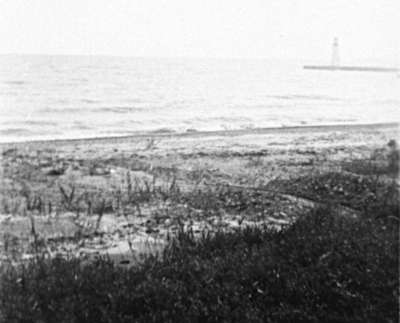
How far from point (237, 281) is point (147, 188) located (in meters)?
4.63

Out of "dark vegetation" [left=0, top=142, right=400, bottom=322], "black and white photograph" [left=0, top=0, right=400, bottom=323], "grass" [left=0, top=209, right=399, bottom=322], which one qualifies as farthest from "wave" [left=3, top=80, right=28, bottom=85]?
"grass" [left=0, top=209, right=399, bottom=322]

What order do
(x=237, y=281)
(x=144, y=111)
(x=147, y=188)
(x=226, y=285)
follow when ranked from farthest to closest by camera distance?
(x=144, y=111) → (x=147, y=188) → (x=237, y=281) → (x=226, y=285)

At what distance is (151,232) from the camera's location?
23.8 ft

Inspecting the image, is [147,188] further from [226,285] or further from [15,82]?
[15,82]

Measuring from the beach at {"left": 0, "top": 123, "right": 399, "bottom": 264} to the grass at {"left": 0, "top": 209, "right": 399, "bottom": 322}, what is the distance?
85cm

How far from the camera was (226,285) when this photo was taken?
462 cm

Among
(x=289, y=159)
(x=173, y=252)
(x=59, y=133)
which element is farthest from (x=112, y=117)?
(x=173, y=252)

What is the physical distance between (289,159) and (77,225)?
25.6ft

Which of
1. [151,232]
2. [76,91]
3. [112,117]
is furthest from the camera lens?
[76,91]

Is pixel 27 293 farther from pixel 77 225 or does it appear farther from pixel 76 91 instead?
pixel 76 91

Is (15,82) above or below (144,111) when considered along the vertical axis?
above

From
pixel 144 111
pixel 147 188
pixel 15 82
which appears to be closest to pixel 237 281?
pixel 147 188

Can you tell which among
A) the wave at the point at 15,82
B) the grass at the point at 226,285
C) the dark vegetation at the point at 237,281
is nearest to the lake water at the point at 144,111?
the wave at the point at 15,82

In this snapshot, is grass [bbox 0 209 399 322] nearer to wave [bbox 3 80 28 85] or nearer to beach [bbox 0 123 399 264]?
beach [bbox 0 123 399 264]
